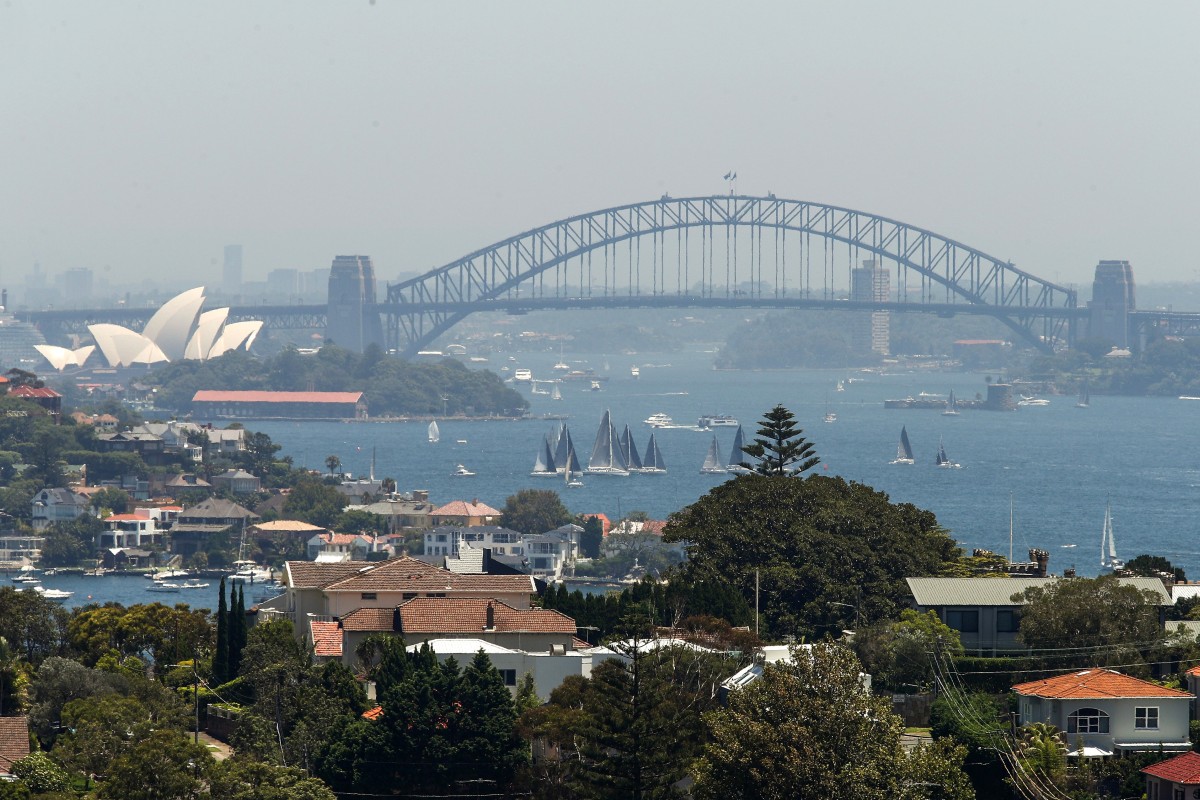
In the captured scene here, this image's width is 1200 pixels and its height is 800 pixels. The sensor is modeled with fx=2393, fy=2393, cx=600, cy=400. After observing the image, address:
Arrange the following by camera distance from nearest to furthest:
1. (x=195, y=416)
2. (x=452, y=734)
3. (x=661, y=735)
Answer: (x=661, y=735) → (x=452, y=734) → (x=195, y=416)

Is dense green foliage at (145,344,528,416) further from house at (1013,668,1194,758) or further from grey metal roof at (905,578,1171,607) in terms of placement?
house at (1013,668,1194,758)

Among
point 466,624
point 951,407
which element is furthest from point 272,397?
point 466,624

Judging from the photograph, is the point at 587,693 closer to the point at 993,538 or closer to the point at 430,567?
the point at 430,567

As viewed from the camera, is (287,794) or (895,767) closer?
(895,767)

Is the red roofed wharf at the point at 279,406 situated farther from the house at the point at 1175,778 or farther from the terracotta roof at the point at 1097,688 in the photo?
the house at the point at 1175,778

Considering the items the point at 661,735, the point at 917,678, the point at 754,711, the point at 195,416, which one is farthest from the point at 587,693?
the point at 195,416

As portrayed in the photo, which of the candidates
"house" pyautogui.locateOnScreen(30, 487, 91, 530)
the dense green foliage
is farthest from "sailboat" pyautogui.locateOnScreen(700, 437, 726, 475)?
the dense green foliage
